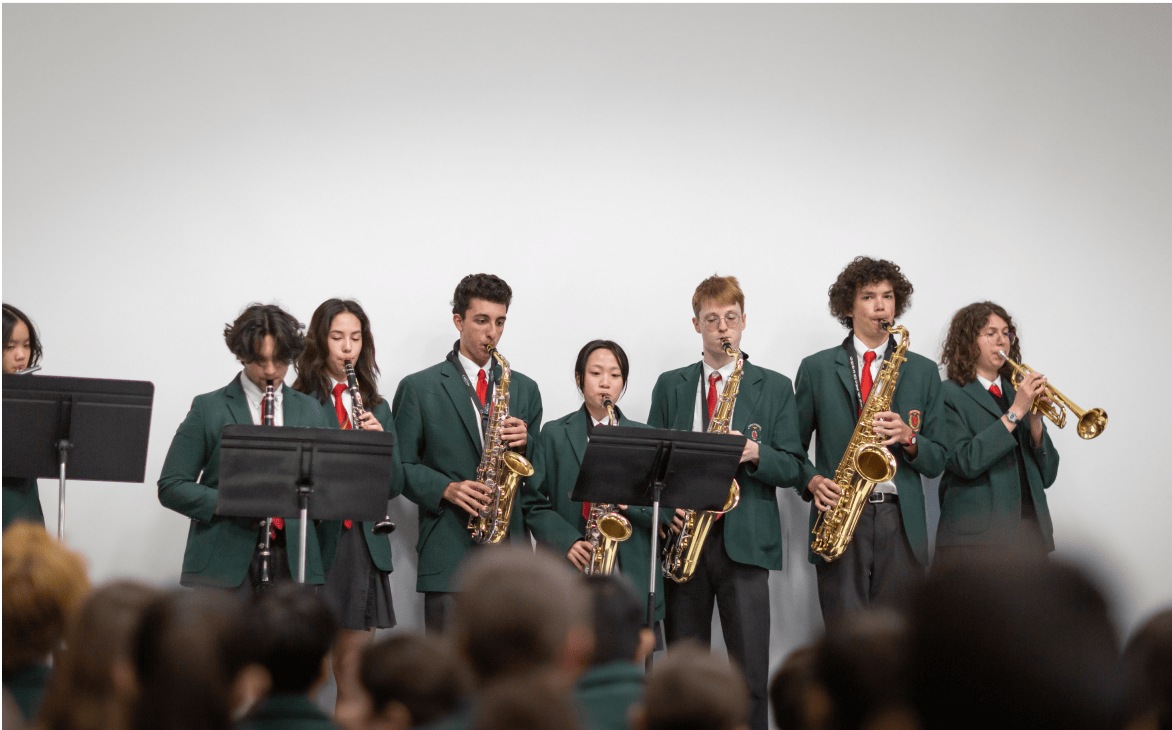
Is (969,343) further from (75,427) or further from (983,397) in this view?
(75,427)

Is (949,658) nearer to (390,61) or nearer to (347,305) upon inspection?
(347,305)

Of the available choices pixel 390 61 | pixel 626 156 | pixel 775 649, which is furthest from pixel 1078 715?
pixel 390 61

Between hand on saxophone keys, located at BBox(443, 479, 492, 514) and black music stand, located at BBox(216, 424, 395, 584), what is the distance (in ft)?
1.97

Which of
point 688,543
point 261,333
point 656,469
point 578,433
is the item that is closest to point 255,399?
point 261,333

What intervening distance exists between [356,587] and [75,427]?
1.23 meters

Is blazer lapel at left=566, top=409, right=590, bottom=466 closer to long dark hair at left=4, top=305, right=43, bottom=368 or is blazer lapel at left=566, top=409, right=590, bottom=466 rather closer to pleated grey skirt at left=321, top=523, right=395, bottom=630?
pleated grey skirt at left=321, top=523, right=395, bottom=630

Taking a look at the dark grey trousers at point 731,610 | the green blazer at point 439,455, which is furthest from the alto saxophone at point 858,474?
the green blazer at point 439,455

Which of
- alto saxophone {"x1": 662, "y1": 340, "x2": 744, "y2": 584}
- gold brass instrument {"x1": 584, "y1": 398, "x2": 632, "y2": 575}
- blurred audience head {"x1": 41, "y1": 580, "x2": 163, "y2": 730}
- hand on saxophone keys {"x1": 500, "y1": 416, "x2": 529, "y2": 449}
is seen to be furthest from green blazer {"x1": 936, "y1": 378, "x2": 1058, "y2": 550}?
blurred audience head {"x1": 41, "y1": 580, "x2": 163, "y2": 730}

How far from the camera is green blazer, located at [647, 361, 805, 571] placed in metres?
4.16

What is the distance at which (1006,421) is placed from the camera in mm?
4430

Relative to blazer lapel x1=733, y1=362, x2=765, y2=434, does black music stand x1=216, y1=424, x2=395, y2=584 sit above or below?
below

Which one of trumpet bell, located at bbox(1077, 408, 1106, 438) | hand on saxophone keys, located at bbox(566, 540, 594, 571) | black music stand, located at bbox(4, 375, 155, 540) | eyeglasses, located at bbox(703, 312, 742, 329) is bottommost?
hand on saxophone keys, located at bbox(566, 540, 594, 571)

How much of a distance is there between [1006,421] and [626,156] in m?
2.27

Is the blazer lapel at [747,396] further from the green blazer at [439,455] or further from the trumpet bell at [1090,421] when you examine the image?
the trumpet bell at [1090,421]
